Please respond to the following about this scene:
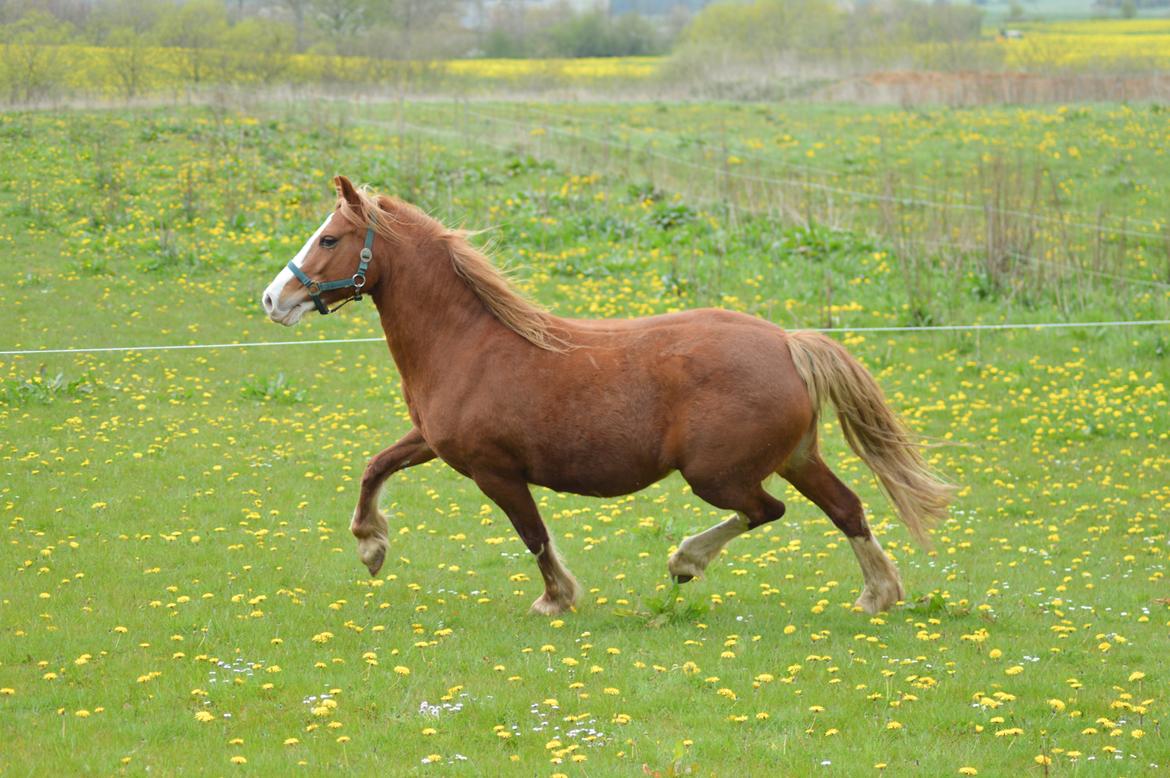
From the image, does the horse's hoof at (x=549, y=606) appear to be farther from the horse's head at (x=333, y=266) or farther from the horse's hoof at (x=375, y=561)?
the horse's head at (x=333, y=266)

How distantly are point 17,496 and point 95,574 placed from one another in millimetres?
2479

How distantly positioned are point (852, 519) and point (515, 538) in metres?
3.32

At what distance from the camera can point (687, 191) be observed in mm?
24062

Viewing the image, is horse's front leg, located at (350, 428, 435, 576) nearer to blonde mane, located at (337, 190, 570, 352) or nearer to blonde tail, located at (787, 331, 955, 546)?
blonde mane, located at (337, 190, 570, 352)

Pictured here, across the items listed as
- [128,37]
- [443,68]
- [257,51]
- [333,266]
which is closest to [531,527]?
[333,266]

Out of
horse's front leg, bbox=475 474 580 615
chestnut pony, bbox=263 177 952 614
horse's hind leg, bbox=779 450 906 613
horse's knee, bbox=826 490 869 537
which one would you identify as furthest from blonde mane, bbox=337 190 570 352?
horse's knee, bbox=826 490 869 537

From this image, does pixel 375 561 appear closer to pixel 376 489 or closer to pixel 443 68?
pixel 376 489

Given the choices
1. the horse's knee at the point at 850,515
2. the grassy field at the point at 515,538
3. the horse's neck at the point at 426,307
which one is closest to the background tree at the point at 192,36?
the grassy field at the point at 515,538

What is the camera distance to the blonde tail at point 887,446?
313 inches

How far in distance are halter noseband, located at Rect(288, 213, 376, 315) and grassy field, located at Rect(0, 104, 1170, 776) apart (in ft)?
3.53

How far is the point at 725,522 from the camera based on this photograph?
8.22m

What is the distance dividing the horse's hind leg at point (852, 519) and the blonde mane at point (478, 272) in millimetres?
1732

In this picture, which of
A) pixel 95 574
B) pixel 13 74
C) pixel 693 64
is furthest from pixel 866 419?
pixel 693 64

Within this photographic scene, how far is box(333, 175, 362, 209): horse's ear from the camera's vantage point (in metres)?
8.13
